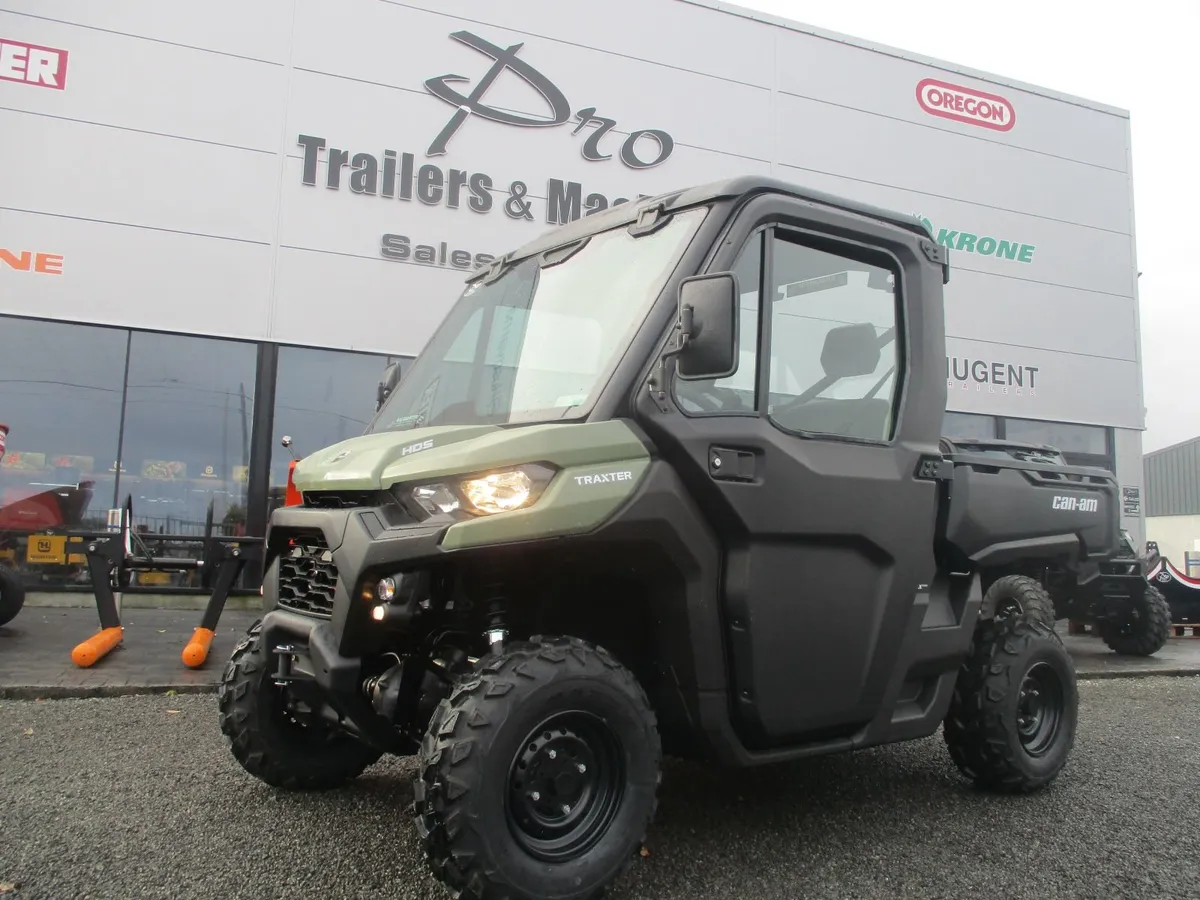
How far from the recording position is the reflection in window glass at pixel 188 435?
1083cm

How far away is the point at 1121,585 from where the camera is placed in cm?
996

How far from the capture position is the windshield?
331 centimetres

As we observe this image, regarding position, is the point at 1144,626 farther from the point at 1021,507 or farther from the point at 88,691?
the point at 88,691

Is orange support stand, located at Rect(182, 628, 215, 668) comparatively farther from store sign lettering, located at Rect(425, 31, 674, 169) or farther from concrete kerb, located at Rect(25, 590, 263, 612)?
store sign lettering, located at Rect(425, 31, 674, 169)

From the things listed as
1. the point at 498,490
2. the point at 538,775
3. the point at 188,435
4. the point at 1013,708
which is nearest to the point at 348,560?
the point at 498,490

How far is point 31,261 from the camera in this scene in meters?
10.2

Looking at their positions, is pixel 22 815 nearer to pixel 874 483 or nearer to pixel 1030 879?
pixel 874 483

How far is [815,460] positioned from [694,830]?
5.33 feet

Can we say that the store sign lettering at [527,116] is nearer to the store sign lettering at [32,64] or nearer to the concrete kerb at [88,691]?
the store sign lettering at [32,64]

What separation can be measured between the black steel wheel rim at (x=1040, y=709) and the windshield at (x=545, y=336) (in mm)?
2855

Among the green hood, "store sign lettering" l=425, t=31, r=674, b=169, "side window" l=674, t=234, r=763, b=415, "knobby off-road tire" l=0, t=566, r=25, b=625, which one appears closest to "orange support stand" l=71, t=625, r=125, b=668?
"knobby off-road tire" l=0, t=566, r=25, b=625

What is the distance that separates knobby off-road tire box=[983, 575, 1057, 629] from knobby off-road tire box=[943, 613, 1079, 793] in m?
0.09

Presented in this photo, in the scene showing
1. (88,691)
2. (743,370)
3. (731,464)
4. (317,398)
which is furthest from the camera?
(317,398)

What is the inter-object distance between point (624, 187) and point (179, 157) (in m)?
5.61
